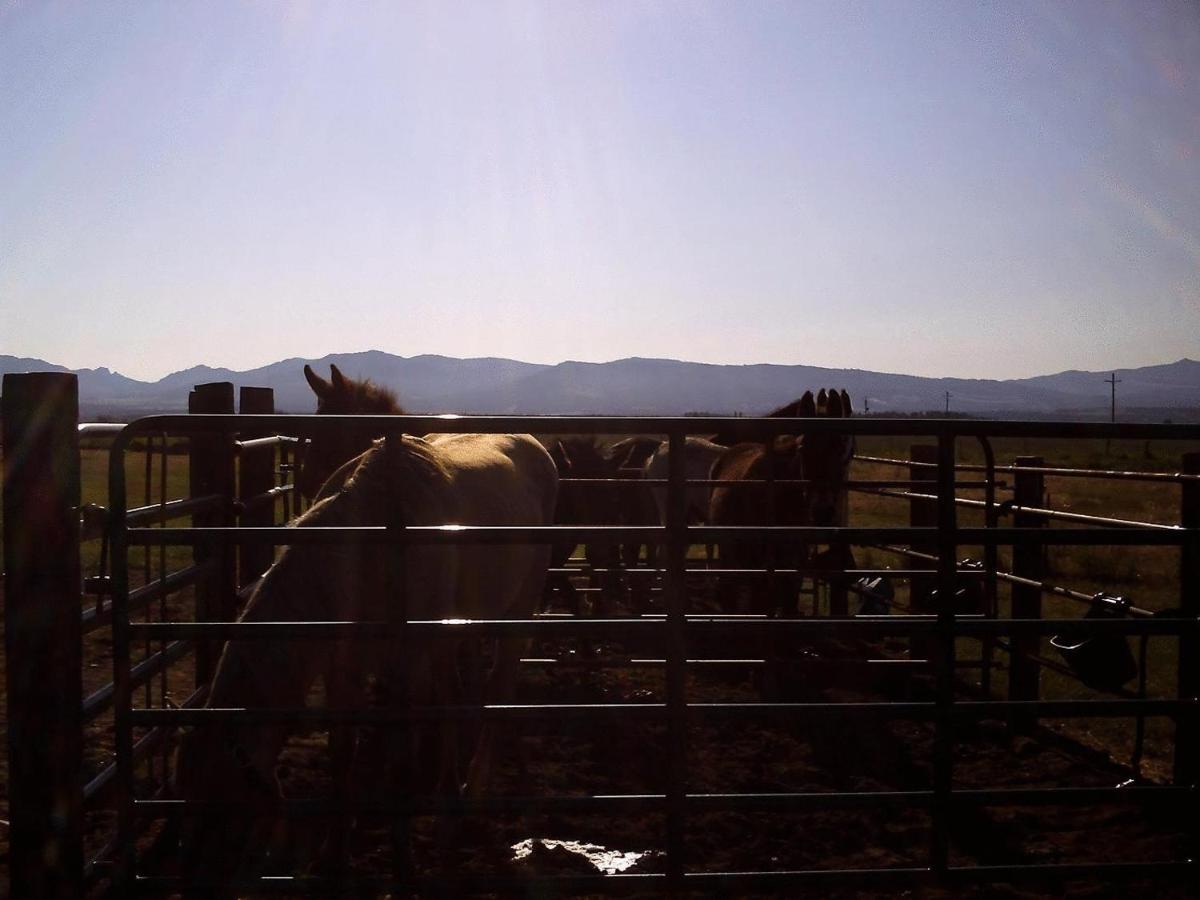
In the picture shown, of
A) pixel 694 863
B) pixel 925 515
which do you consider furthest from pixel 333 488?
pixel 925 515

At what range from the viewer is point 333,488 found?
3.96m

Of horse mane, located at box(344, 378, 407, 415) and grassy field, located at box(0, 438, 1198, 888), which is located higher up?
horse mane, located at box(344, 378, 407, 415)

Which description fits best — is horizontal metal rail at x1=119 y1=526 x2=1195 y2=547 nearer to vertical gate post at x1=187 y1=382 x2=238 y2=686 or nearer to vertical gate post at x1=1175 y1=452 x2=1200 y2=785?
vertical gate post at x1=1175 y1=452 x2=1200 y2=785

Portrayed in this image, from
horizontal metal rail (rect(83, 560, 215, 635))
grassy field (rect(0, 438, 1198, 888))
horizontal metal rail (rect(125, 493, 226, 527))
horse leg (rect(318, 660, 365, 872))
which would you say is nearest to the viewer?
horizontal metal rail (rect(83, 560, 215, 635))

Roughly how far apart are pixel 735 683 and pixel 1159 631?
4.69 meters

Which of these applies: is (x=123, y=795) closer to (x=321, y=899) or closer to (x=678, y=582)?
(x=321, y=899)

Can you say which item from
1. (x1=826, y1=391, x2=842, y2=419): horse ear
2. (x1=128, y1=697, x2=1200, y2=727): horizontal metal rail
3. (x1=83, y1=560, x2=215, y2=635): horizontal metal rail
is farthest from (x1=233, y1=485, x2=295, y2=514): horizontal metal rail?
(x1=826, y1=391, x2=842, y2=419): horse ear

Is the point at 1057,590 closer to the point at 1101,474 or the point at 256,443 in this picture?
the point at 1101,474

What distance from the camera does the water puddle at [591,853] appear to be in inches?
155

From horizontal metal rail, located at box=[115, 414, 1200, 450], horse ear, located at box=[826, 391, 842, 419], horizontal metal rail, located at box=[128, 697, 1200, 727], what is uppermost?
horse ear, located at box=[826, 391, 842, 419]

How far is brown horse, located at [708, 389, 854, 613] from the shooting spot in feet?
20.4

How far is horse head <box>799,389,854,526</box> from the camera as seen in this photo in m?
6.21

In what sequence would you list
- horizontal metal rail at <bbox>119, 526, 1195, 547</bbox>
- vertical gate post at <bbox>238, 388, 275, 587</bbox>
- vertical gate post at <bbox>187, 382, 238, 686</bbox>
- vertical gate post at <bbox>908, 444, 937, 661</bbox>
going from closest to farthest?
1. horizontal metal rail at <bbox>119, 526, 1195, 547</bbox>
2. vertical gate post at <bbox>187, 382, 238, 686</bbox>
3. vertical gate post at <bbox>238, 388, 275, 587</bbox>
4. vertical gate post at <bbox>908, 444, 937, 661</bbox>

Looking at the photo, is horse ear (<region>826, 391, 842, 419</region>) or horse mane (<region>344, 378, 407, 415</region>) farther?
horse ear (<region>826, 391, 842, 419</region>)
